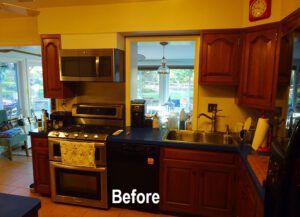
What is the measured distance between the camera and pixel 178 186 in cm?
235

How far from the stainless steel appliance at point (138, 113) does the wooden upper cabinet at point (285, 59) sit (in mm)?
1549

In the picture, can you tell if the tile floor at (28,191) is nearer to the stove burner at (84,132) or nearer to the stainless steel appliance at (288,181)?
the stove burner at (84,132)

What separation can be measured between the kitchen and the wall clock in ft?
0.14

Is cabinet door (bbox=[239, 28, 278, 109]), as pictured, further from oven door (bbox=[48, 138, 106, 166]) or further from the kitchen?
oven door (bbox=[48, 138, 106, 166])

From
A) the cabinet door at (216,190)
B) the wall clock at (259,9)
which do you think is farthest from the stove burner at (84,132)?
the wall clock at (259,9)

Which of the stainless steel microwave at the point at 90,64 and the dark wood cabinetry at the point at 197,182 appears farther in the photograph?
the stainless steel microwave at the point at 90,64

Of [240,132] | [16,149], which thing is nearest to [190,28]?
[240,132]

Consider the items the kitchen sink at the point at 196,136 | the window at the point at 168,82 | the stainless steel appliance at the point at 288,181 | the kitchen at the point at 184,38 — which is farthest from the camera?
the window at the point at 168,82

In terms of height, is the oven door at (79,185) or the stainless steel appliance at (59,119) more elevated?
the stainless steel appliance at (59,119)

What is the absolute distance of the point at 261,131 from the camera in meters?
2.00

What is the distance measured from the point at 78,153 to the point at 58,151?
0.94ft

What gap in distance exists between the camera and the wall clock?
2.01 metres

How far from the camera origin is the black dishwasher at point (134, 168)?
7.64 ft

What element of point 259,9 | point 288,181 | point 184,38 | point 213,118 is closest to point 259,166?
point 288,181
